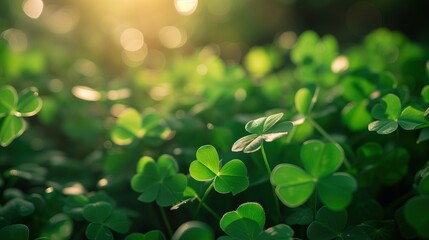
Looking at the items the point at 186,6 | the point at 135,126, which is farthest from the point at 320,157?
the point at 186,6

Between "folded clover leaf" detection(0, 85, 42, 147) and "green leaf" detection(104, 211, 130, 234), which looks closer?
"green leaf" detection(104, 211, 130, 234)

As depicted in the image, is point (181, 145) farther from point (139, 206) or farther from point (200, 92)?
point (200, 92)

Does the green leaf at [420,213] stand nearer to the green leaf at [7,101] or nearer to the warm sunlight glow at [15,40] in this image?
the green leaf at [7,101]

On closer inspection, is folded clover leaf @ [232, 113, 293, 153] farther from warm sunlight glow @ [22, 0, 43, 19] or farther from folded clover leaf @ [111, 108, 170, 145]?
warm sunlight glow @ [22, 0, 43, 19]

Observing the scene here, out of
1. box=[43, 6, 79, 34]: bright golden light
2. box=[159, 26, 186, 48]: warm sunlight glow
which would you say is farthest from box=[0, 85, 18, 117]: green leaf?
box=[43, 6, 79, 34]: bright golden light

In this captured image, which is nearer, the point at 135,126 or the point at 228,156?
the point at 228,156

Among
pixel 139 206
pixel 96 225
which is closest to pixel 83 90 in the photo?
pixel 139 206

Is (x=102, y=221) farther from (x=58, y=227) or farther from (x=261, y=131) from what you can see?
(x=261, y=131)
